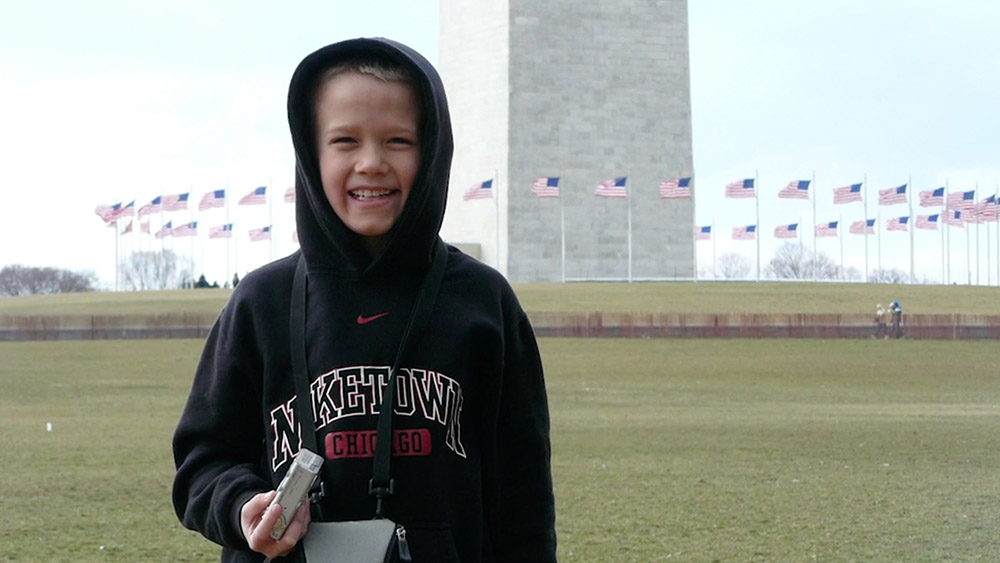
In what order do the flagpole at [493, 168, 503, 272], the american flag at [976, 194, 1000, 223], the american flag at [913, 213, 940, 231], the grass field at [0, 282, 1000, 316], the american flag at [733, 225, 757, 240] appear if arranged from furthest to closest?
1. the american flag at [913, 213, 940, 231]
2. the flagpole at [493, 168, 503, 272]
3. the american flag at [733, 225, 757, 240]
4. the american flag at [976, 194, 1000, 223]
5. the grass field at [0, 282, 1000, 316]

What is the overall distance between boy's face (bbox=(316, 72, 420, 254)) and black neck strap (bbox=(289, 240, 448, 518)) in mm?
110

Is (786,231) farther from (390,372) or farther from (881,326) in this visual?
(390,372)

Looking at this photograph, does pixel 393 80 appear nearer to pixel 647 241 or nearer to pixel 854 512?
pixel 854 512

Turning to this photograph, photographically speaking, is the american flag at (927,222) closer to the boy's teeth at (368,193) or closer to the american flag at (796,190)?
the american flag at (796,190)

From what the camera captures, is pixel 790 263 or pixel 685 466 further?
pixel 790 263

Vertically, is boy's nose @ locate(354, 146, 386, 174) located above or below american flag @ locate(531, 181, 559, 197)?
below

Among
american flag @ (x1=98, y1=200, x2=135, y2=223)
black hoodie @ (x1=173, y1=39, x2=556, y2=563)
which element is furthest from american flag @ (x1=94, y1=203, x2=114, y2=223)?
black hoodie @ (x1=173, y1=39, x2=556, y2=563)

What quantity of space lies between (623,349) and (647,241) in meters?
22.7

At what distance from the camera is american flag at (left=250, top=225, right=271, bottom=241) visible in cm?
5031

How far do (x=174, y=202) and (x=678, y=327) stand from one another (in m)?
23.7

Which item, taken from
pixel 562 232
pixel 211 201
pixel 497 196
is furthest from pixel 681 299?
pixel 211 201

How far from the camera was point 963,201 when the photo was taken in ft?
154

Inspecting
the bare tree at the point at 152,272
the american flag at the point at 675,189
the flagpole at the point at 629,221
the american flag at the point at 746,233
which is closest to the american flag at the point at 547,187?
the american flag at the point at 675,189

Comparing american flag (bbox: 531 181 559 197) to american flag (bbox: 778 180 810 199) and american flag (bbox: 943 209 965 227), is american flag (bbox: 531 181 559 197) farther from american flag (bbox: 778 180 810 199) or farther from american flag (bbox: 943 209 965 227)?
american flag (bbox: 943 209 965 227)
